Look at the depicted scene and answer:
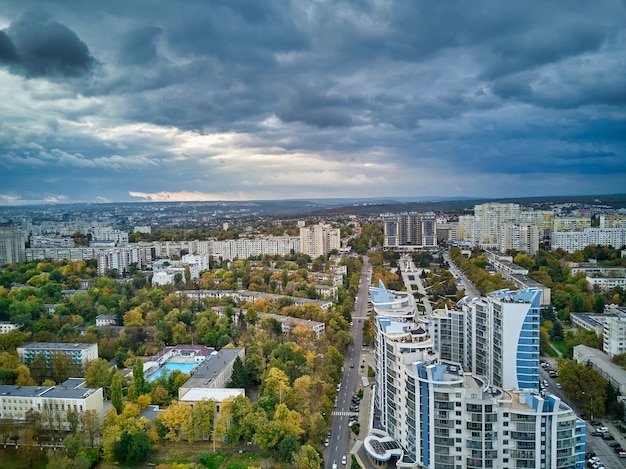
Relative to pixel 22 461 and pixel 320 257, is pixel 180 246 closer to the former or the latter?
pixel 320 257

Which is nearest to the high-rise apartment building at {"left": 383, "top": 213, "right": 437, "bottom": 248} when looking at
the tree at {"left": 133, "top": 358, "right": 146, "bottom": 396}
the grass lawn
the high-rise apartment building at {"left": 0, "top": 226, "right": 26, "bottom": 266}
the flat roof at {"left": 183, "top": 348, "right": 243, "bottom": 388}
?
the high-rise apartment building at {"left": 0, "top": 226, "right": 26, "bottom": 266}

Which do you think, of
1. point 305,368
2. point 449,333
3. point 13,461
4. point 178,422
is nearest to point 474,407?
point 449,333

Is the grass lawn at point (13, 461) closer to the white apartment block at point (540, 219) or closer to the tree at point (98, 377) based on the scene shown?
the tree at point (98, 377)

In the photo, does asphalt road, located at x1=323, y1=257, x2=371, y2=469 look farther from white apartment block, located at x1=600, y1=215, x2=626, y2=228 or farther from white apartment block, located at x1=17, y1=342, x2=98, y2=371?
white apartment block, located at x1=600, y1=215, x2=626, y2=228

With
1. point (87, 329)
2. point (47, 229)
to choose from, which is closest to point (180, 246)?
point (47, 229)

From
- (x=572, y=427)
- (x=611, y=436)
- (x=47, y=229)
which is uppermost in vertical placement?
(x=47, y=229)

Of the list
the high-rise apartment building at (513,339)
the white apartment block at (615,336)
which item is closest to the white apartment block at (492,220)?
the white apartment block at (615,336)
